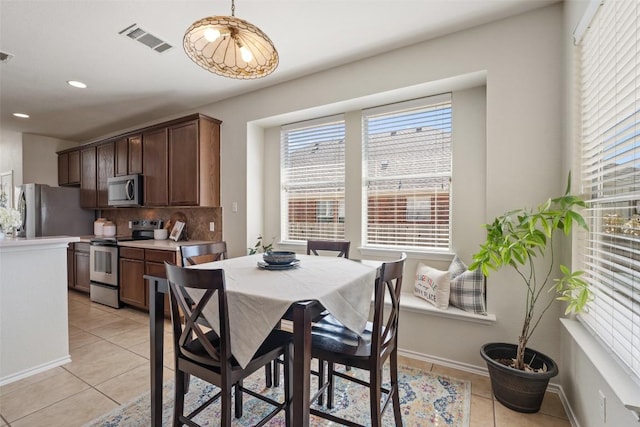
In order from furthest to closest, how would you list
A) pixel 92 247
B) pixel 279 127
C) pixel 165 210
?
pixel 165 210 → pixel 92 247 → pixel 279 127

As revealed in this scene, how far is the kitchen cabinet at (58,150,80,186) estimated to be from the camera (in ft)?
17.1

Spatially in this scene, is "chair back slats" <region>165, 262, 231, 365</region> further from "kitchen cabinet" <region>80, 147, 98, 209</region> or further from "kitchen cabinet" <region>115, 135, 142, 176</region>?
"kitchen cabinet" <region>80, 147, 98, 209</region>

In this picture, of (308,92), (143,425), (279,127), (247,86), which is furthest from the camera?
(279,127)

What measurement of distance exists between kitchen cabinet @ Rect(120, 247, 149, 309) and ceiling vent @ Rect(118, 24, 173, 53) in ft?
7.50

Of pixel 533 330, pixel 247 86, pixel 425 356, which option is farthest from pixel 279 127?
pixel 533 330

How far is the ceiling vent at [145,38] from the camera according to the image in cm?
→ 238

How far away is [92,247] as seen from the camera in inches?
165

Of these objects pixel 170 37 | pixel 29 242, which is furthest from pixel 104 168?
pixel 170 37

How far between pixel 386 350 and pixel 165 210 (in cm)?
420

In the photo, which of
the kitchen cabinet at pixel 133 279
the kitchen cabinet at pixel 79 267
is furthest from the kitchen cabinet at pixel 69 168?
the kitchen cabinet at pixel 133 279

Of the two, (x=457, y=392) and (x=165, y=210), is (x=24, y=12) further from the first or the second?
(x=457, y=392)

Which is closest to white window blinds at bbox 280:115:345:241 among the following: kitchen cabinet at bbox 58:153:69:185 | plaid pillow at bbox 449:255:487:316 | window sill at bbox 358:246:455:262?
window sill at bbox 358:246:455:262

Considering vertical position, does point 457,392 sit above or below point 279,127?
below

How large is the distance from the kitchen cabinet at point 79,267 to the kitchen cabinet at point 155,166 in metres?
1.33
